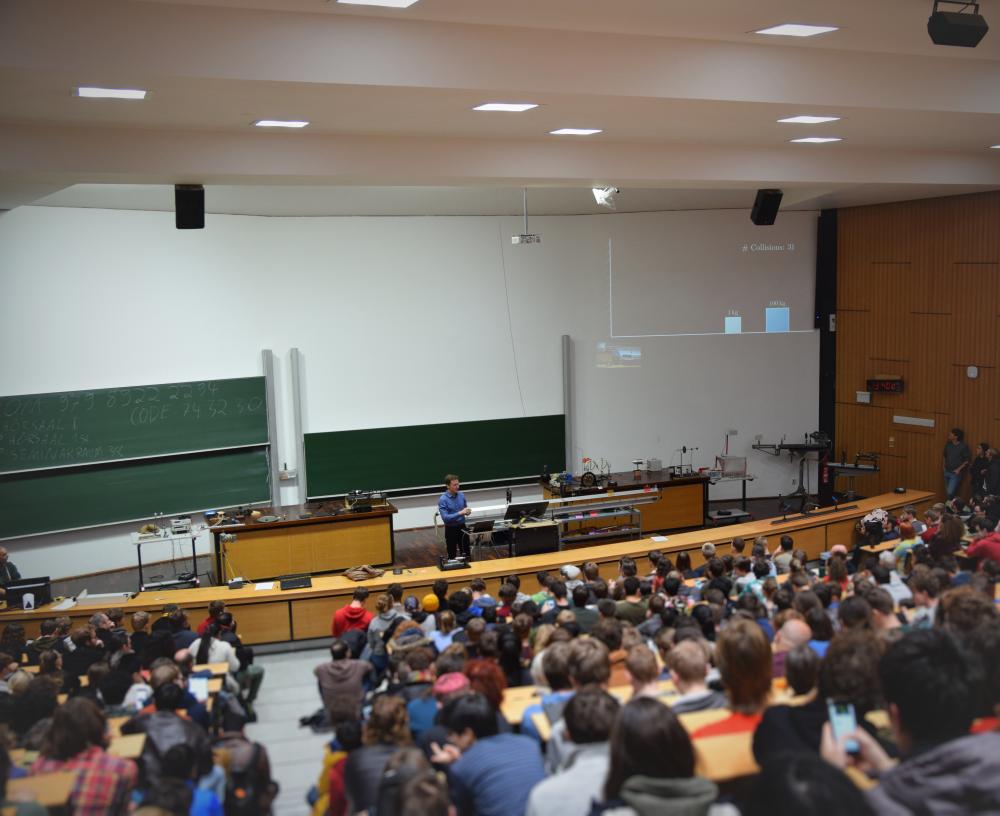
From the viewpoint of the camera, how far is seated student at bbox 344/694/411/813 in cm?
371

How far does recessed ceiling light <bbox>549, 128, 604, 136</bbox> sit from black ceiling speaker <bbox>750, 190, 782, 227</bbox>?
3.33m

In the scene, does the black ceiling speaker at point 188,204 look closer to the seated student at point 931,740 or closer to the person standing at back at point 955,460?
the seated student at point 931,740

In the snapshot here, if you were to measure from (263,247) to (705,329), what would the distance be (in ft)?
21.2

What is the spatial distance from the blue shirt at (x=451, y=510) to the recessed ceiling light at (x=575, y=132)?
4234 mm

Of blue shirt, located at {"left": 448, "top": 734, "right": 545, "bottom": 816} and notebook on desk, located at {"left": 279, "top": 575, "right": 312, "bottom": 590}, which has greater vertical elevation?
blue shirt, located at {"left": 448, "top": 734, "right": 545, "bottom": 816}

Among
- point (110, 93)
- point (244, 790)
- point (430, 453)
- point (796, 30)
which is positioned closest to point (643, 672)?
point (244, 790)

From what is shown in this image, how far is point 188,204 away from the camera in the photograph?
27.3 ft

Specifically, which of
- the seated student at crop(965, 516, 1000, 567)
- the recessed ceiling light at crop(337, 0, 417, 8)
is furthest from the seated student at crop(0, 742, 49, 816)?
the seated student at crop(965, 516, 1000, 567)

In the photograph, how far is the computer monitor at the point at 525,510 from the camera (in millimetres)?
10365

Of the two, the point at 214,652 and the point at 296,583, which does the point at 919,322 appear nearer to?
the point at 296,583

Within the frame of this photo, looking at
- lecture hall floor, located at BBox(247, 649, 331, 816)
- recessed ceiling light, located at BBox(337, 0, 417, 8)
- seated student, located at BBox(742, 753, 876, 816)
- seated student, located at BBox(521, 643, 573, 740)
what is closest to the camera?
seated student, located at BBox(742, 753, 876, 816)

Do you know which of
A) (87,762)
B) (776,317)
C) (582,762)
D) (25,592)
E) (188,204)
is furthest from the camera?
(776,317)

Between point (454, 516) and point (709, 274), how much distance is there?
5.73m

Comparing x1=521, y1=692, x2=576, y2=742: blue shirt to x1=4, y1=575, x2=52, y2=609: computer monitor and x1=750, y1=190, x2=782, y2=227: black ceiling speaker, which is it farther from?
x1=750, y1=190, x2=782, y2=227: black ceiling speaker
